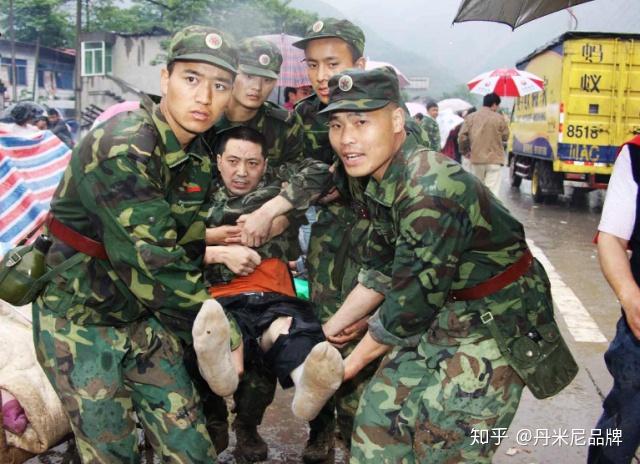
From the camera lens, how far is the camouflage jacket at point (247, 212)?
3373 mm

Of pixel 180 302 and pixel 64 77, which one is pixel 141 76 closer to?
pixel 64 77

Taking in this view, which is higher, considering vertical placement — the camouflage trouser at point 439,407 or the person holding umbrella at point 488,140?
the person holding umbrella at point 488,140

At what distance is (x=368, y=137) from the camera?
2.53 metres

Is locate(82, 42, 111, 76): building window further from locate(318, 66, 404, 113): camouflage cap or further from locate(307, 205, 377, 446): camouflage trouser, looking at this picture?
locate(318, 66, 404, 113): camouflage cap

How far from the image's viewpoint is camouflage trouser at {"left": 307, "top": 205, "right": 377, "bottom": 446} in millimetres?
3480

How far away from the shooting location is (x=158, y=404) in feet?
8.76

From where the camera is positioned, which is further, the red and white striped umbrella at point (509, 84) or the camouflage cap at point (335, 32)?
the red and white striped umbrella at point (509, 84)

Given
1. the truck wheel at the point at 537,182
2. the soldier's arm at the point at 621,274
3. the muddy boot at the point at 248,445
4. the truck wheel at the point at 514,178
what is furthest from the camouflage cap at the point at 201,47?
the truck wheel at the point at 514,178

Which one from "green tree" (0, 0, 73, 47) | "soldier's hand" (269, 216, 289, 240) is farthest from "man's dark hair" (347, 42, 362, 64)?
"green tree" (0, 0, 73, 47)

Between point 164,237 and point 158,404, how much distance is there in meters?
0.66

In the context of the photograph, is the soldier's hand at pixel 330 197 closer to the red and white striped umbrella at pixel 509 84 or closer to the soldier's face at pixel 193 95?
the soldier's face at pixel 193 95

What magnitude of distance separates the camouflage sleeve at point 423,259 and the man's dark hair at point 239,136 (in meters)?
1.32

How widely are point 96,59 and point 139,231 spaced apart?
4391 cm

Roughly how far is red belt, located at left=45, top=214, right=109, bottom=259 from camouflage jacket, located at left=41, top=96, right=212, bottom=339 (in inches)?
0.9
